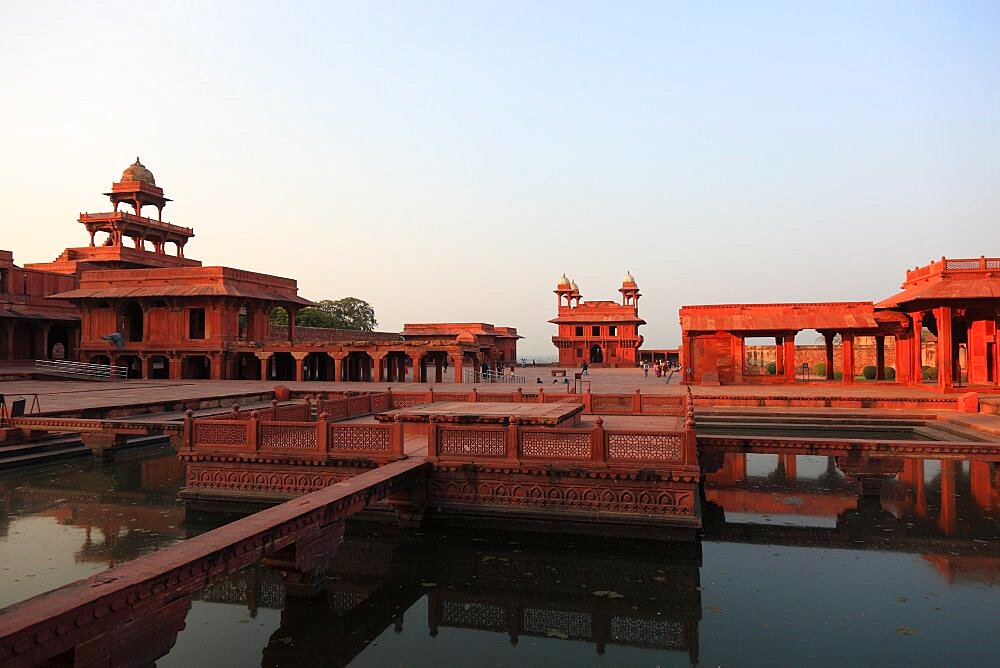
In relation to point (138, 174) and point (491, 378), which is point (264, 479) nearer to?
point (491, 378)

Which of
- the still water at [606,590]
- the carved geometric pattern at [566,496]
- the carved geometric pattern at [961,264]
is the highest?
the carved geometric pattern at [961,264]

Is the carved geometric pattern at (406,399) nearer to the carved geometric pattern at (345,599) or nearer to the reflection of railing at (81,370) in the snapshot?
the carved geometric pattern at (345,599)

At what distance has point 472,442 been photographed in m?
10.2

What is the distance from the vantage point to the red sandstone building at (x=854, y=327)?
25875 millimetres

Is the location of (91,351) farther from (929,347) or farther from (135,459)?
(929,347)

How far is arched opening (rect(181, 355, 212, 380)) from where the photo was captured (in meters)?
38.2

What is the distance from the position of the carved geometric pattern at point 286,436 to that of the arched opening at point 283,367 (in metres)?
30.7

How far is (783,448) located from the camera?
11516mm

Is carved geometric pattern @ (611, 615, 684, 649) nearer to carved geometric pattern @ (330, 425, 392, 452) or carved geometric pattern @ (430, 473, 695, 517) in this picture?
carved geometric pattern @ (430, 473, 695, 517)

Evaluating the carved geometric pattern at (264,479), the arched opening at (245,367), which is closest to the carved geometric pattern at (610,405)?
the carved geometric pattern at (264,479)

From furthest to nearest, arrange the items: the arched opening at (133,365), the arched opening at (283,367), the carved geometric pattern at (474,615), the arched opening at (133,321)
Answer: the arched opening at (283,367)
the arched opening at (133,365)
the arched opening at (133,321)
the carved geometric pattern at (474,615)

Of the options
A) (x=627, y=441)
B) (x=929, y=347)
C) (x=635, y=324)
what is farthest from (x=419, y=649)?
(x=635, y=324)

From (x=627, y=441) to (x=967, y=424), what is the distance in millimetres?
13452

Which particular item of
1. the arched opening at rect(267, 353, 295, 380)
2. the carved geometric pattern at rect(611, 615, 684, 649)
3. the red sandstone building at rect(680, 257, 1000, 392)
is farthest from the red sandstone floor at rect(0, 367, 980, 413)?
the carved geometric pattern at rect(611, 615, 684, 649)
